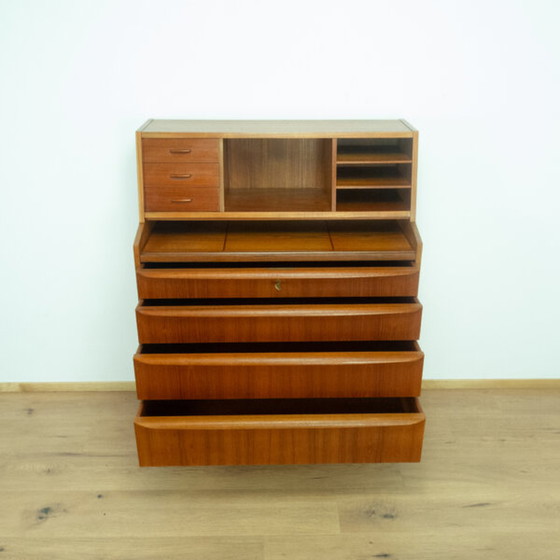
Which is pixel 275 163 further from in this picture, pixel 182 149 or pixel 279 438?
pixel 279 438

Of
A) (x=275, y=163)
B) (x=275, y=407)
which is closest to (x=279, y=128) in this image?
(x=275, y=163)

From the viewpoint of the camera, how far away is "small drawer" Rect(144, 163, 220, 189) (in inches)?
83.1

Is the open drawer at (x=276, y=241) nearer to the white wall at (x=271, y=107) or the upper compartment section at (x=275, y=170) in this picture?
the upper compartment section at (x=275, y=170)

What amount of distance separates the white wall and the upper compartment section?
0.45ft

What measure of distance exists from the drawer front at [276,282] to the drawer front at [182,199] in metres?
0.20

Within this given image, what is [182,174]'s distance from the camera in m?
2.12

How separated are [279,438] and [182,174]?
83 centimetres

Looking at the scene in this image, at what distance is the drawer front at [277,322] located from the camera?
6.64 ft

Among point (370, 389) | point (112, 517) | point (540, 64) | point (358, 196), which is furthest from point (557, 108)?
point (112, 517)

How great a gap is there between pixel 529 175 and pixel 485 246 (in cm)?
30

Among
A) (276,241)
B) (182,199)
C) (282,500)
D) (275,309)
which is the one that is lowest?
(282,500)

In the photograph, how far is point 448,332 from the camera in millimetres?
2756

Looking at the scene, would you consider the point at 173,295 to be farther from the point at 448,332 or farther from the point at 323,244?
the point at 448,332

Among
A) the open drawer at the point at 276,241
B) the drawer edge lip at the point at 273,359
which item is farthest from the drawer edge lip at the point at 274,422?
the open drawer at the point at 276,241
